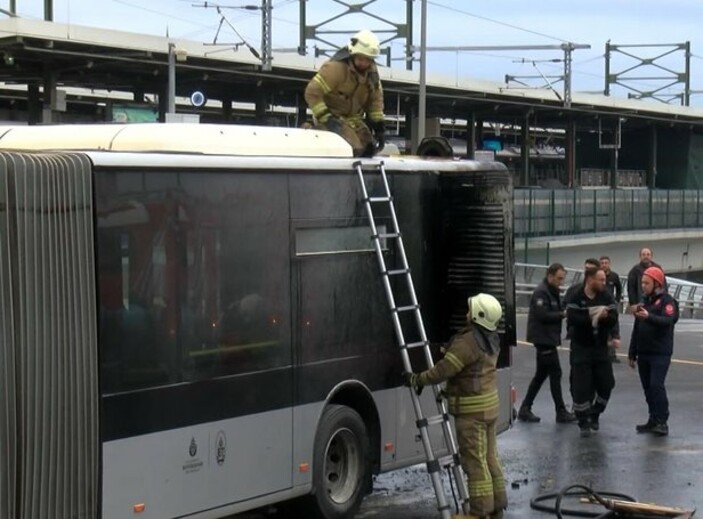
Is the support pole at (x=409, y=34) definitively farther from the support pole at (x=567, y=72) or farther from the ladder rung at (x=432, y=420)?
the ladder rung at (x=432, y=420)

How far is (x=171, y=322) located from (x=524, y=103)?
4569 centimetres

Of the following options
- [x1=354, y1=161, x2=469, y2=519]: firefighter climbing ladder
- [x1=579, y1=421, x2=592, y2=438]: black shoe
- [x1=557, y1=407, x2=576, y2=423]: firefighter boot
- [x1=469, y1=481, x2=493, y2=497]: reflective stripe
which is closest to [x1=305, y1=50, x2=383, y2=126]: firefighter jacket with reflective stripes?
[x1=354, y1=161, x2=469, y2=519]: firefighter climbing ladder

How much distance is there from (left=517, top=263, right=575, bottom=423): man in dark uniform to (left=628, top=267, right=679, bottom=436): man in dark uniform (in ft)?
3.27

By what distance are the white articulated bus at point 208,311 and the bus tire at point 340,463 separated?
0.6 inches

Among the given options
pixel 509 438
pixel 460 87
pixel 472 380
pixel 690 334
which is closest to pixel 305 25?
pixel 460 87

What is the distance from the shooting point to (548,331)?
48.0ft

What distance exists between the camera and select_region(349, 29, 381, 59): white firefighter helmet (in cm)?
1056

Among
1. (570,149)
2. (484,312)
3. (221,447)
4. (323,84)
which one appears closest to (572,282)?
(323,84)

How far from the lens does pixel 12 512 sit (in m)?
6.81

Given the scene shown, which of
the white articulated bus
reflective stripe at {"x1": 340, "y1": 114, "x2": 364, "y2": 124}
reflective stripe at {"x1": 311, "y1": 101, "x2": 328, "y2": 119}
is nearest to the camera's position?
the white articulated bus

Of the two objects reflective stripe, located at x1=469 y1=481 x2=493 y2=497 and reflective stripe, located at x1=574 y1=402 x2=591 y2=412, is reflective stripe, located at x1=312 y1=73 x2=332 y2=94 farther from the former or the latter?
reflective stripe, located at x1=574 y1=402 x2=591 y2=412

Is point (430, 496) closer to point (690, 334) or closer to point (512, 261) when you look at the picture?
point (512, 261)

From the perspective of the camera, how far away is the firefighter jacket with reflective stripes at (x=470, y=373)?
9.26m

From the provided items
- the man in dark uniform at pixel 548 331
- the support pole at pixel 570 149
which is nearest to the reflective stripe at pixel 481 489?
the man in dark uniform at pixel 548 331
